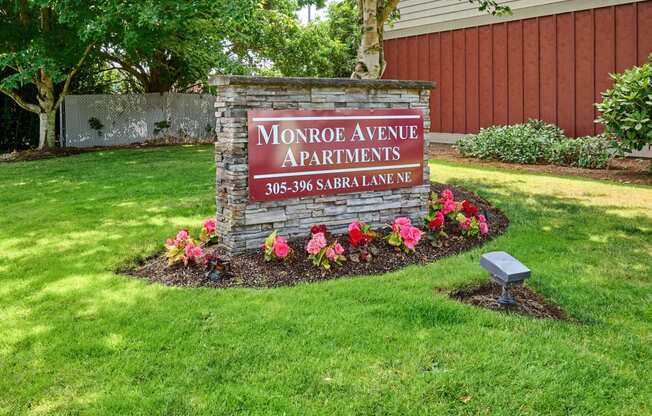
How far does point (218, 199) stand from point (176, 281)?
0.91 m

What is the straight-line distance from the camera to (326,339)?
3.42 m

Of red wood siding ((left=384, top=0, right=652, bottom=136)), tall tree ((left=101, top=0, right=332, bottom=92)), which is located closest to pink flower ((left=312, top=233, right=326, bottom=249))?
tall tree ((left=101, top=0, right=332, bottom=92))

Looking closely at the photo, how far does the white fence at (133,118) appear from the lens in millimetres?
15977

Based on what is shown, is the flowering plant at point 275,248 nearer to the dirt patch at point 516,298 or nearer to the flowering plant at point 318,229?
the flowering plant at point 318,229

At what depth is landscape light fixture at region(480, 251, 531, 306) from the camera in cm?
370

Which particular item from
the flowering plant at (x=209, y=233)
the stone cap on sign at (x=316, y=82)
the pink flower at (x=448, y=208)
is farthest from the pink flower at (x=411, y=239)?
the flowering plant at (x=209, y=233)

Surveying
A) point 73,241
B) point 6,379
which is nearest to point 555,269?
point 6,379

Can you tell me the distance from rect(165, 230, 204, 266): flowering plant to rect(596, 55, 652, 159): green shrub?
279 inches

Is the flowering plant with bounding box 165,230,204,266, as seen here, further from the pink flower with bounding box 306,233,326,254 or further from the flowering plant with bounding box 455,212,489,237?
the flowering plant with bounding box 455,212,489,237

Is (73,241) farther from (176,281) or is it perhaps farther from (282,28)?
(282,28)

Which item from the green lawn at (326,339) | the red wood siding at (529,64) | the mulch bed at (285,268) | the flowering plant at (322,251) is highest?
the red wood siding at (529,64)

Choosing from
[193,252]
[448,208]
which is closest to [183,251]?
[193,252]

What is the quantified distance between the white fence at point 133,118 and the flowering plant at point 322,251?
514 inches

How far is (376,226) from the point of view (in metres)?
5.71
